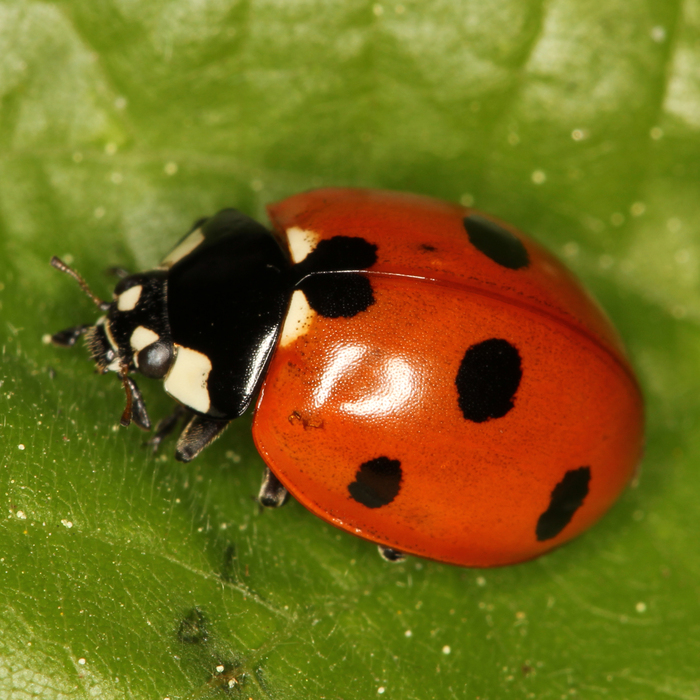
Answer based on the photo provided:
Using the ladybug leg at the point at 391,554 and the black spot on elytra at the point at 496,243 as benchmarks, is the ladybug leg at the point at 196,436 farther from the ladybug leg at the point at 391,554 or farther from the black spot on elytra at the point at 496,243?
the black spot on elytra at the point at 496,243

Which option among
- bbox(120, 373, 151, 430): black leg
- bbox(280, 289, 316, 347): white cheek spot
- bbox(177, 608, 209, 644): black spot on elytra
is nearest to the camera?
bbox(177, 608, 209, 644): black spot on elytra

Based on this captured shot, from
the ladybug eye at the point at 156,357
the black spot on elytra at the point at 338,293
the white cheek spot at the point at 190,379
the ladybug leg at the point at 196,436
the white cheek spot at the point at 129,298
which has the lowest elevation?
the ladybug leg at the point at 196,436

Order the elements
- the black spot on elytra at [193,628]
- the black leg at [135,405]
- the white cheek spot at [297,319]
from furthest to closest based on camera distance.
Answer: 1. the black leg at [135,405]
2. the white cheek spot at [297,319]
3. the black spot on elytra at [193,628]

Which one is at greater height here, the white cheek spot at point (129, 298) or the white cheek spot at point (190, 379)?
the white cheek spot at point (129, 298)

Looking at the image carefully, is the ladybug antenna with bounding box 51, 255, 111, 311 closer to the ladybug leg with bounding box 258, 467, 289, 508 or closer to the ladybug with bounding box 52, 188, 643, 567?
the ladybug with bounding box 52, 188, 643, 567

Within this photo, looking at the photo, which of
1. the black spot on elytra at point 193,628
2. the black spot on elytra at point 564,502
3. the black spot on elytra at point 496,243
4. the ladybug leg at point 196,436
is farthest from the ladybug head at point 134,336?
the black spot on elytra at point 564,502

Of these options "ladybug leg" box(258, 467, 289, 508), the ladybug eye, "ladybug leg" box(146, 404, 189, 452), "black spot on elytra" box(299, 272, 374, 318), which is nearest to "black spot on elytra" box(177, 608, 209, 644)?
"ladybug leg" box(258, 467, 289, 508)
